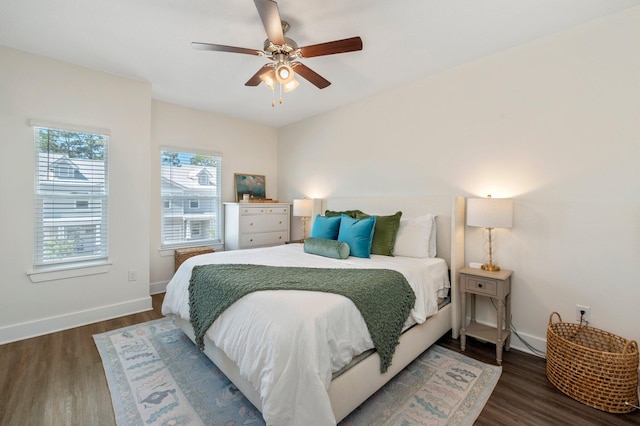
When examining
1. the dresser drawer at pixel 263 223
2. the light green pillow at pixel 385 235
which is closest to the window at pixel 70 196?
the dresser drawer at pixel 263 223

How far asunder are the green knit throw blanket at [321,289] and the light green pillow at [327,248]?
18.9 inches

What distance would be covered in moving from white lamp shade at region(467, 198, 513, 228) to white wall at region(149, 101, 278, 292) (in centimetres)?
364

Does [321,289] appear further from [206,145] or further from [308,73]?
[206,145]

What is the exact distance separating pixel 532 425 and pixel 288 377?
4.91ft

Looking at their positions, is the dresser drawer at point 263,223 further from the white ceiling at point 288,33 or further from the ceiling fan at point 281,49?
the ceiling fan at point 281,49

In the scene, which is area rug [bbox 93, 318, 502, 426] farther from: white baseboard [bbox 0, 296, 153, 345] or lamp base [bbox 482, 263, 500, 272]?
lamp base [bbox 482, 263, 500, 272]

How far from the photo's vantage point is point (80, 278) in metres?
2.94

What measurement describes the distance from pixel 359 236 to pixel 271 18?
1930 millimetres

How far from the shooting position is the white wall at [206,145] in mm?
3936

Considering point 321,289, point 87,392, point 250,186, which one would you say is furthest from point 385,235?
point 250,186

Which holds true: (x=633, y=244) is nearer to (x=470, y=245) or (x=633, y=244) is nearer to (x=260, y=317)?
(x=470, y=245)

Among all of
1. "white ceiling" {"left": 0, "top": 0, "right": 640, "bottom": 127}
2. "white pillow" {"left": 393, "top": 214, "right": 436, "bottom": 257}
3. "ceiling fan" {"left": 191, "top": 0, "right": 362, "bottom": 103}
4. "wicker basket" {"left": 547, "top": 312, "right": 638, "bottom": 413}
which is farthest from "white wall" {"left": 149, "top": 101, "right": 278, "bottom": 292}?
"wicker basket" {"left": 547, "top": 312, "right": 638, "bottom": 413}

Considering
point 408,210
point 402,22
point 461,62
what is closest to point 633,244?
point 408,210

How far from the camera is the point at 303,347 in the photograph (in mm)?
1353
